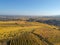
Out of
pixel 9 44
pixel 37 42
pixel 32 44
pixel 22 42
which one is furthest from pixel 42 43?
pixel 9 44

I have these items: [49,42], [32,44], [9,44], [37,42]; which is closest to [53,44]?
[49,42]

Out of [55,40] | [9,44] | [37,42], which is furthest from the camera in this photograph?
[55,40]

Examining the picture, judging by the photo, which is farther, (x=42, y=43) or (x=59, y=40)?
(x=59, y=40)

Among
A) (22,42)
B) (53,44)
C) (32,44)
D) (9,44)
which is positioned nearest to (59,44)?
(53,44)

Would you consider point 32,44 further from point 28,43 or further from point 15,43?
point 15,43

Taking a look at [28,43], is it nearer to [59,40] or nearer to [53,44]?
[53,44]

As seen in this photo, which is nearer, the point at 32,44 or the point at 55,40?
the point at 32,44

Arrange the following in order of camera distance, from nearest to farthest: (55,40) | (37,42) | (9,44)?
(9,44), (37,42), (55,40)
